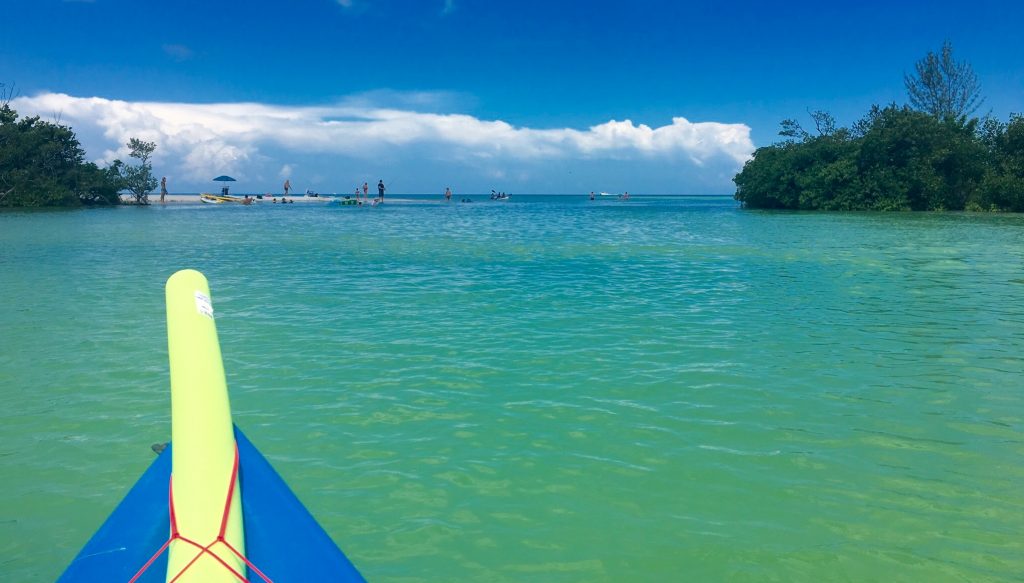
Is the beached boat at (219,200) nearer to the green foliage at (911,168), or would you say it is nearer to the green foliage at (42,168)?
the green foliage at (42,168)

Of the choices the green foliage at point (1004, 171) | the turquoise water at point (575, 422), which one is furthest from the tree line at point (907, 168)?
the turquoise water at point (575, 422)

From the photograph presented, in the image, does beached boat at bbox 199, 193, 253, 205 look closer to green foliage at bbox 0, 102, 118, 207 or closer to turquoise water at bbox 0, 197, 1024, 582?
green foliage at bbox 0, 102, 118, 207

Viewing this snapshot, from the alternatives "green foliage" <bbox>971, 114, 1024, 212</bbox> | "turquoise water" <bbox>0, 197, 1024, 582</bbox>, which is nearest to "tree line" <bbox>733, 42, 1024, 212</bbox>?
"green foliage" <bbox>971, 114, 1024, 212</bbox>

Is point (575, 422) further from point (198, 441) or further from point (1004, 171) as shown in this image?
point (1004, 171)

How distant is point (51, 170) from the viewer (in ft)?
212

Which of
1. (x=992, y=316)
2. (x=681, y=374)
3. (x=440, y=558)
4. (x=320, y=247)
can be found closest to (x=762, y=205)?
(x=320, y=247)

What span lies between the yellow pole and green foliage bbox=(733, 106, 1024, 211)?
2528 inches

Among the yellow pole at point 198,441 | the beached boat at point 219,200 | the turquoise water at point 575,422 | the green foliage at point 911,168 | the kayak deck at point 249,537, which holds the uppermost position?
the green foliage at point 911,168

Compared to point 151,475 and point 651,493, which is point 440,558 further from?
point 151,475

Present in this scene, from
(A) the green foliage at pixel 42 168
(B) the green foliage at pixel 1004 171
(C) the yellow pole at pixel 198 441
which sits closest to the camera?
(C) the yellow pole at pixel 198 441

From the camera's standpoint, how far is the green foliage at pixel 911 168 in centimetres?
5684

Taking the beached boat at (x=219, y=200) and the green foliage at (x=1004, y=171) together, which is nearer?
the green foliage at (x=1004, y=171)

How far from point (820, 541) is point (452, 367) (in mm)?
5424

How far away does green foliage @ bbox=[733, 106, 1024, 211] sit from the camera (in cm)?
5684
